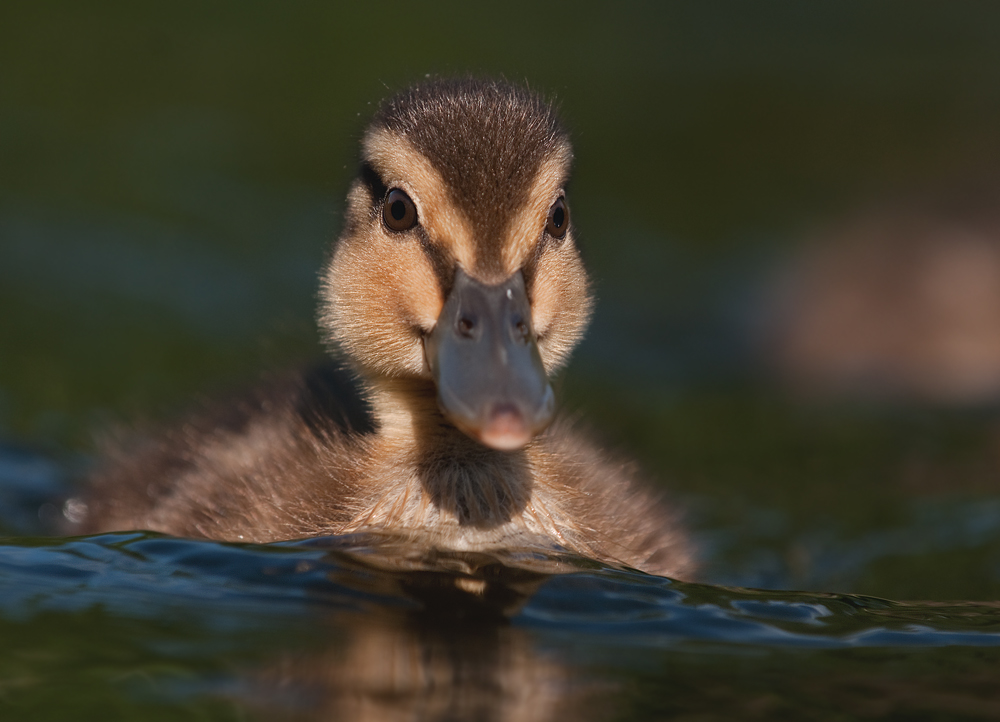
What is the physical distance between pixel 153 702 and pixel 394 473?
137cm

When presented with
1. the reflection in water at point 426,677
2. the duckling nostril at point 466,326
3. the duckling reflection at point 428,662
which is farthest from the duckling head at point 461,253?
the reflection in water at point 426,677

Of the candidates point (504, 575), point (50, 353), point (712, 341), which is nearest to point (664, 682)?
point (504, 575)

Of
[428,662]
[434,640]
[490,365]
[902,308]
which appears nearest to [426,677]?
[428,662]

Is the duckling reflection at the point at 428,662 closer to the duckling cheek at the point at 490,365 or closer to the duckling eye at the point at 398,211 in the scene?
the duckling cheek at the point at 490,365

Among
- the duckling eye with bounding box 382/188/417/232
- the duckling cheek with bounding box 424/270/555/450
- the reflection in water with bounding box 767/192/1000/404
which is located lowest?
the duckling cheek with bounding box 424/270/555/450

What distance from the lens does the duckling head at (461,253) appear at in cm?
373

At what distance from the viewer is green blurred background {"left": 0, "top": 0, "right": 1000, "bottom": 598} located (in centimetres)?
737

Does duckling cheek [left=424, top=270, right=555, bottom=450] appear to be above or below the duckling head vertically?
below

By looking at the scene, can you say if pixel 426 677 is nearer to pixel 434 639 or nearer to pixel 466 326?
pixel 434 639

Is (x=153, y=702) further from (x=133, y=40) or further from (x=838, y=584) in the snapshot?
(x=133, y=40)

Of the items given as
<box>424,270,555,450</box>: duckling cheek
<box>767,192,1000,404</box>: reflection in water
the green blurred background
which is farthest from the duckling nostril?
<box>767,192,1000,404</box>: reflection in water

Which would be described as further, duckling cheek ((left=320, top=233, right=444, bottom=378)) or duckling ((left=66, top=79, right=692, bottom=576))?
duckling cheek ((left=320, top=233, right=444, bottom=378))

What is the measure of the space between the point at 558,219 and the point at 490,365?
733 mm

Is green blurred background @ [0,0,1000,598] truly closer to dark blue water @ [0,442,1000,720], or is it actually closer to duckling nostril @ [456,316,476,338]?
duckling nostril @ [456,316,476,338]
